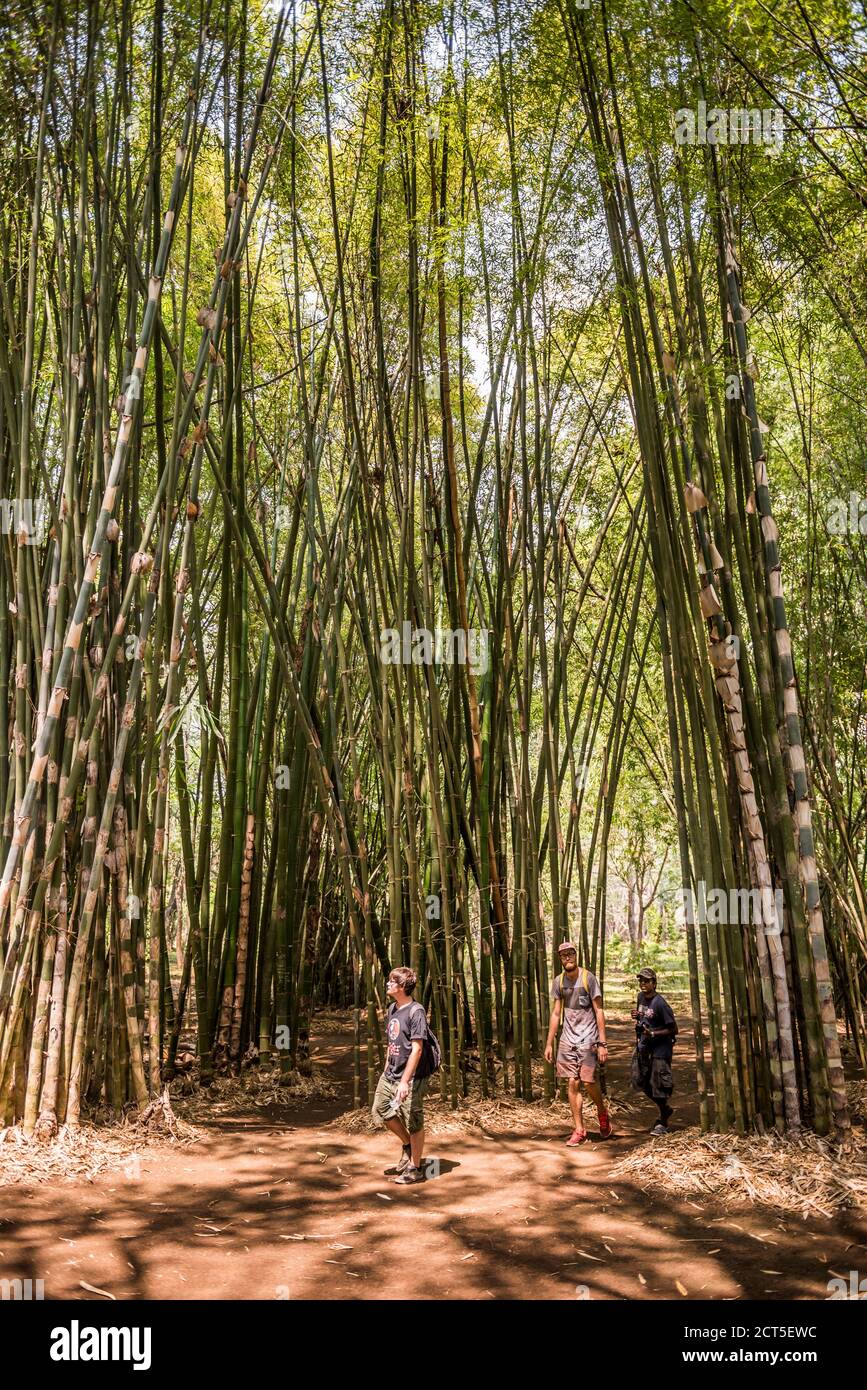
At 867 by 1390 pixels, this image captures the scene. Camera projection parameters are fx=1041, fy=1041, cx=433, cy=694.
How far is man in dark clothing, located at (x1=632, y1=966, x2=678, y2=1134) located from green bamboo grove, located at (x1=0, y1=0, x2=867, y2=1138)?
287 mm

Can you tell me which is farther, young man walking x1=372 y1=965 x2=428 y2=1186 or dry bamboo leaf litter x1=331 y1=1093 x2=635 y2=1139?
dry bamboo leaf litter x1=331 y1=1093 x2=635 y2=1139

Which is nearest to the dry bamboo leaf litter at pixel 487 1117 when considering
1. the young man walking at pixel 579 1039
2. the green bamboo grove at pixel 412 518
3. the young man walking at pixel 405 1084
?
the green bamboo grove at pixel 412 518

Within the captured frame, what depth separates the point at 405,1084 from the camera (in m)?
3.44

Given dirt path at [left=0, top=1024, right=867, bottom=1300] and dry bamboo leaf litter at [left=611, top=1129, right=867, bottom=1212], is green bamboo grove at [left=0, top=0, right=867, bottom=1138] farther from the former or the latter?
dirt path at [left=0, top=1024, right=867, bottom=1300]

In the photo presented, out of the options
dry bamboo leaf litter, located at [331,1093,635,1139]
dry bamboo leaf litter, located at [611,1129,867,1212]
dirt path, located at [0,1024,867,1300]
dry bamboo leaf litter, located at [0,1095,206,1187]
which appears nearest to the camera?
dirt path, located at [0,1024,867,1300]

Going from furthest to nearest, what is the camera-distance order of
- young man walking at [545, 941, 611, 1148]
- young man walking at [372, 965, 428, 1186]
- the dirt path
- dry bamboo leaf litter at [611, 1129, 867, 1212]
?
young man walking at [545, 941, 611, 1148] < young man walking at [372, 965, 428, 1186] < dry bamboo leaf litter at [611, 1129, 867, 1212] < the dirt path

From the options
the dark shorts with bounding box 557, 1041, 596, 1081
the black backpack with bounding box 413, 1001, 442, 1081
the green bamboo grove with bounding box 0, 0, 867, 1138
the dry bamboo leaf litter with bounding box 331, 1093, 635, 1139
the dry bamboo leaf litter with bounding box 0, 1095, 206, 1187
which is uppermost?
the green bamboo grove with bounding box 0, 0, 867, 1138

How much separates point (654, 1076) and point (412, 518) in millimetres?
2469

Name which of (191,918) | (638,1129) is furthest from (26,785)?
(638,1129)

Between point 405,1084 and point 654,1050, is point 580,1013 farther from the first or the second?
point 405,1084

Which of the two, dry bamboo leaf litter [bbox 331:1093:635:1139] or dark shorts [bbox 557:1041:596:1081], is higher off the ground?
dark shorts [bbox 557:1041:596:1081]

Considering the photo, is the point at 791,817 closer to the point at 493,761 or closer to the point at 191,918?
the point at 493,761

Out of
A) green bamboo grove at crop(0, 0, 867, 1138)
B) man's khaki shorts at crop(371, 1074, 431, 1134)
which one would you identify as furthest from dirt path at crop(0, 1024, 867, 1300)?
green bamboo grove at crop(0, 0, 867, 1138)

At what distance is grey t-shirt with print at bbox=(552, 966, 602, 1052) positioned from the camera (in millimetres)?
4008
